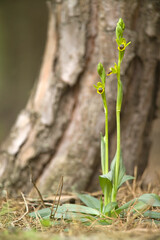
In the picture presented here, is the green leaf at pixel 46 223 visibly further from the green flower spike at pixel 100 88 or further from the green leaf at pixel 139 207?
the green flower spike at pixel 100 88

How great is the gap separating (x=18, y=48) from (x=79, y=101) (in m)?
3.70

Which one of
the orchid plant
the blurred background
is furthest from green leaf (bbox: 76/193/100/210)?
the blurred background

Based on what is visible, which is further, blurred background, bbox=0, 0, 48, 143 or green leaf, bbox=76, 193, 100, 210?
blurred background, bbox=0, 0, 48, 143

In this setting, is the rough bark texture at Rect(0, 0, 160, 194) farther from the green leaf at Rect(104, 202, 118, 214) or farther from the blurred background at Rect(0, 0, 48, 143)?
the blurred background at Rect(0, 0, 48, 143)

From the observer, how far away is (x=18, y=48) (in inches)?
206

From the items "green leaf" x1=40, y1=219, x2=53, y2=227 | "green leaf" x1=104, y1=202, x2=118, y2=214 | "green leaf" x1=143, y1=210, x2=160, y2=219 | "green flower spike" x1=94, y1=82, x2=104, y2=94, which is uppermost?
"green flower spike" x1=94, y1=82, x2=104, y2=94

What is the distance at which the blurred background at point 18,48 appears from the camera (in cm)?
509

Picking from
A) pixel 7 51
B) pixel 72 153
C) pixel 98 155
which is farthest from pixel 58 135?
pixel 7 51

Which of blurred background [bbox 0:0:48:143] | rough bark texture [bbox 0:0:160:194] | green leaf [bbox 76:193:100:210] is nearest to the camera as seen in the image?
green leaf [bbox 76:193:100:210]

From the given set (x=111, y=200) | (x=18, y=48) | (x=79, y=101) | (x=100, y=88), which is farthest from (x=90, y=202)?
(x=18, y=48)

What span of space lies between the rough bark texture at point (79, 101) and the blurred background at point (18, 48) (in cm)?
316

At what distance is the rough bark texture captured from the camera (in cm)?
177

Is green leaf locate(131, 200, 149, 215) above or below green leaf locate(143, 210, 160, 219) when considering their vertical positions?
above

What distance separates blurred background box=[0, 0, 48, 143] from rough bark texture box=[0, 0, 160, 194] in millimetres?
3160
